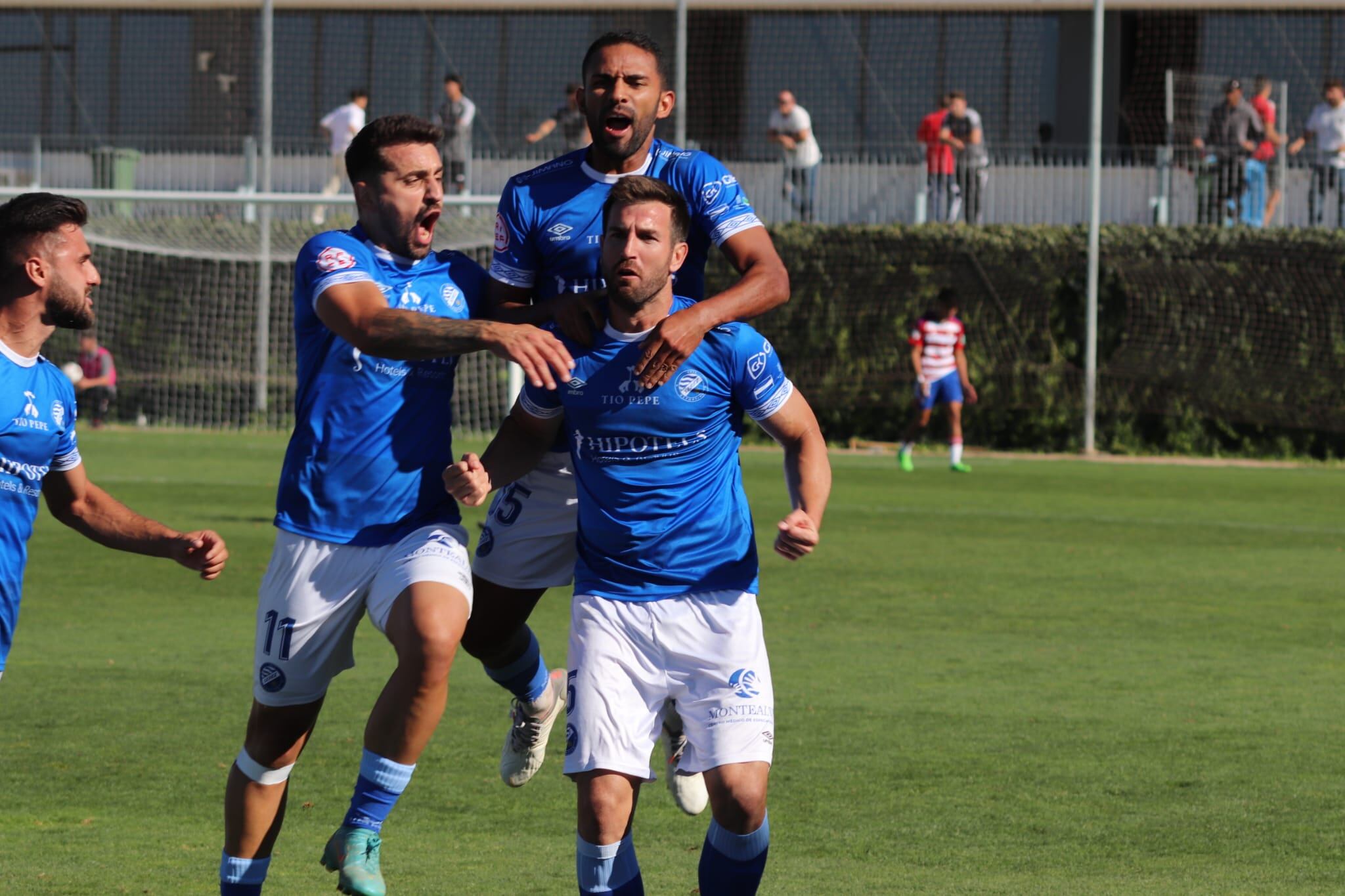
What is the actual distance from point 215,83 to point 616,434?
93.6 ft

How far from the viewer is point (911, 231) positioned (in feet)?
85.1

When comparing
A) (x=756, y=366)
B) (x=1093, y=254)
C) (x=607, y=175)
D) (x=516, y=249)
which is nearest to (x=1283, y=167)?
(x=1093, y=254)

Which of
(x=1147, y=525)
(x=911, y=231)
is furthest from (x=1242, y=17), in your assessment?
(x=1147, y=525)

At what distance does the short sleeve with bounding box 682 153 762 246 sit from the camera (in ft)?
19.4

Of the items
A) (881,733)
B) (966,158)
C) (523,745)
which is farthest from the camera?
(966,158)

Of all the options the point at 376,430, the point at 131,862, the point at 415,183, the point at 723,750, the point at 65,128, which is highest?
the point at 65,128

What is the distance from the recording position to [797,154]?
26688mm

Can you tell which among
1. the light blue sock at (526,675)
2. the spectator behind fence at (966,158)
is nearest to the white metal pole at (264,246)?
the spectator behind fence at (966,158)

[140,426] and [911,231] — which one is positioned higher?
[911,231]

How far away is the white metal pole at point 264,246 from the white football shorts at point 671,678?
69.4ft

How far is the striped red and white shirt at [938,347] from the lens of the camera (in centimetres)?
2175

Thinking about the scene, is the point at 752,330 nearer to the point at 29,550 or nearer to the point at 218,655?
the point at 218,655

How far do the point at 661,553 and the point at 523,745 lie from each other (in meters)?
1.81

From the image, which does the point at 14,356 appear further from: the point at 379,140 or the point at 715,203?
the point at 715,203
